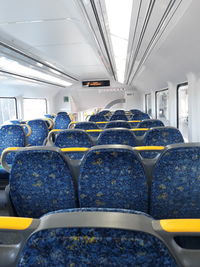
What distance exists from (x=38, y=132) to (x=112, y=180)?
4542 mm

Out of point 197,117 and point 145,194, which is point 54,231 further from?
point 197,117

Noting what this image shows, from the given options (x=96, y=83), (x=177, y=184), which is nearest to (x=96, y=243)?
(x=177, y=184)

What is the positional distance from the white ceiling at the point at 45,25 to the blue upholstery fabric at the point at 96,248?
7.03ft

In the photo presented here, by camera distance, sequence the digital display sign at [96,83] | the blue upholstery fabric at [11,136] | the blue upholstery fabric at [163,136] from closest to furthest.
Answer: the blue upholstery fabric at [163,136], the blue upholstery fabric at [11,136], the digital display sign at [96,83]

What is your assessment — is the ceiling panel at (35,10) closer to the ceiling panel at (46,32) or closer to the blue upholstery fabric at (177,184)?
the ceiling panel at (46,32)

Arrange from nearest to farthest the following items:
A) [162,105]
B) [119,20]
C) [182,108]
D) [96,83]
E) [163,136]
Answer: [119,20]
[163,136]
[182,108]
[162,105]
[96,83]

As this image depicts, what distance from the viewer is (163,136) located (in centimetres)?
291

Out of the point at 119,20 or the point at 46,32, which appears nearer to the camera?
the point at 119,20

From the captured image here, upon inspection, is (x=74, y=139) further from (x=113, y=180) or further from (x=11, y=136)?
(x=11, y=136)

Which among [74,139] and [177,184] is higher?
[74,139]

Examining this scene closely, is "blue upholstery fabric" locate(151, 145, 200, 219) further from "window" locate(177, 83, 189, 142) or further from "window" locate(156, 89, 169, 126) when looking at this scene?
"window" locate(156, 89, 169, 126)

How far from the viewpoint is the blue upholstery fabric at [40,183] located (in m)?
1.52

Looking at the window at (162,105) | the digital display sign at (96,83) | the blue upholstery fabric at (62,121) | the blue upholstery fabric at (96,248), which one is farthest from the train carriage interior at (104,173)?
the digital display sign at (96,83)

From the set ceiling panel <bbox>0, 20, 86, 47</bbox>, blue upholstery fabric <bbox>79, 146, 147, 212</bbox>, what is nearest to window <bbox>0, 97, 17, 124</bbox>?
ceiling panel <bbox>0, 20, 86, 47</bbox>
